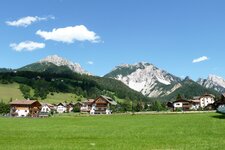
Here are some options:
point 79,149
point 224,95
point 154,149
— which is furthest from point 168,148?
point 224,95

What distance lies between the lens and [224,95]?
104 meters

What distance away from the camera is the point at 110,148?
25.3 m

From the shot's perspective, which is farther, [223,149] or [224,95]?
[224,95]

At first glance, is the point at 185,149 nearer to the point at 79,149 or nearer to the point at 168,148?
the point at 168,148

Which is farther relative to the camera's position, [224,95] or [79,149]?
[224,95]

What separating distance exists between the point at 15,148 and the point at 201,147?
12650 millimetres

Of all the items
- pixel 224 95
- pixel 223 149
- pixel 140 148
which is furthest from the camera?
pixel 224 95

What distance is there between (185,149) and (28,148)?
10.7m

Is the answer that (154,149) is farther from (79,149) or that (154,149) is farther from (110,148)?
(79,149)

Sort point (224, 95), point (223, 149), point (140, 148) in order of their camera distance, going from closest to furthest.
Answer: point (223, 149) → point (140, 148) → point (224, 95)

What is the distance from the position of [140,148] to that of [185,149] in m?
2.93

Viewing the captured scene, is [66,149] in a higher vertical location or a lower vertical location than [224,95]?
lower

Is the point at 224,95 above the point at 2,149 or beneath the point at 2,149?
above

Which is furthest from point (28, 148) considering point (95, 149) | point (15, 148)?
point (95, 149)
